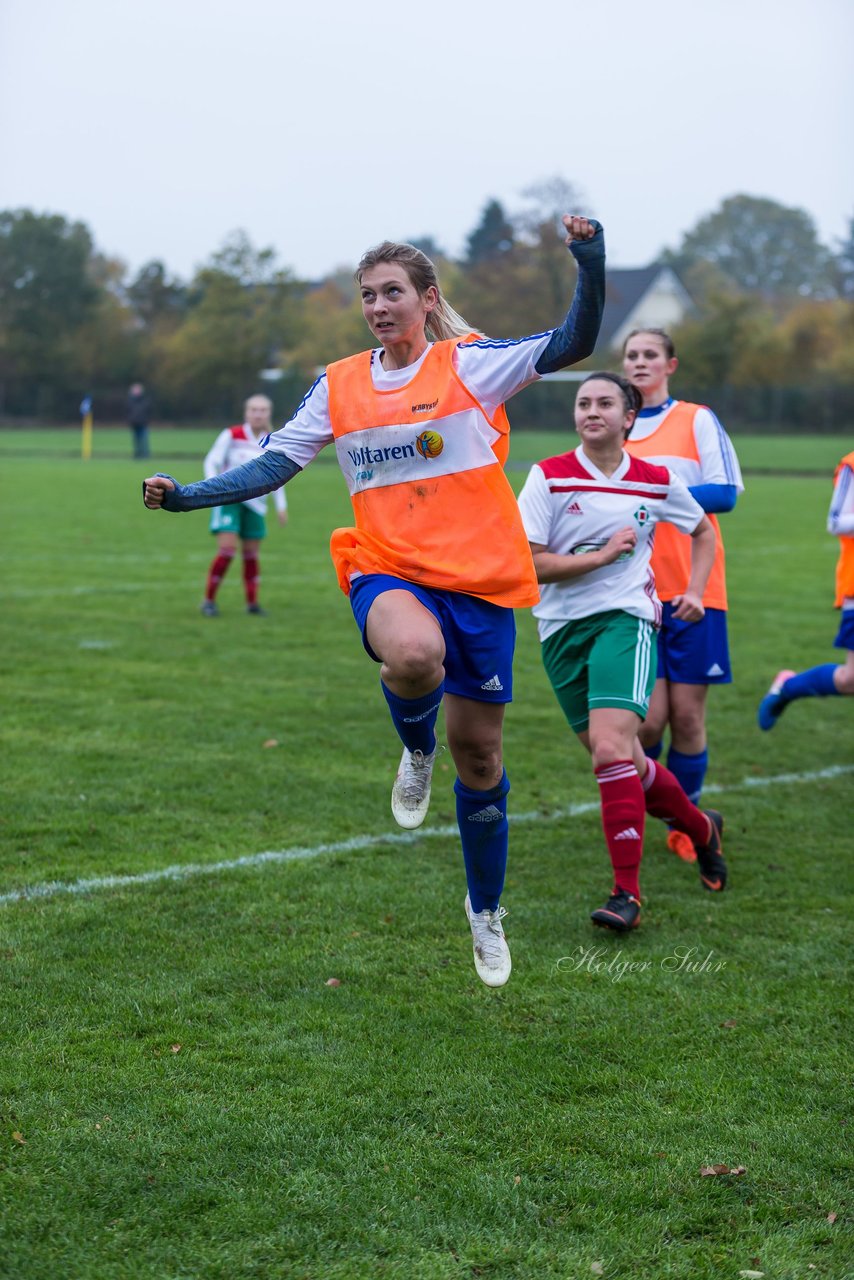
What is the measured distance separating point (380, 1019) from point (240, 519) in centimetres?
886

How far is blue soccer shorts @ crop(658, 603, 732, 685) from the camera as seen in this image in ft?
20.2

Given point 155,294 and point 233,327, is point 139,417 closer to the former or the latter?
point 233,327

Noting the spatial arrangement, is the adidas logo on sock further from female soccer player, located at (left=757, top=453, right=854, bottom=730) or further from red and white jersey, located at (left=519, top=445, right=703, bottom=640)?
female soccer player, located at (left=757, top=453, right=854, bottom=730)

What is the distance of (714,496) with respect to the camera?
592cm

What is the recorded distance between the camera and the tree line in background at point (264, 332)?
52906mm

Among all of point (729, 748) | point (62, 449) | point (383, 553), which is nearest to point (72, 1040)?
point (383, 553)

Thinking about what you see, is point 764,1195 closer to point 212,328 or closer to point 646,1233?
point 646,1233

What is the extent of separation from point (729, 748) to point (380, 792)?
97.4 inches

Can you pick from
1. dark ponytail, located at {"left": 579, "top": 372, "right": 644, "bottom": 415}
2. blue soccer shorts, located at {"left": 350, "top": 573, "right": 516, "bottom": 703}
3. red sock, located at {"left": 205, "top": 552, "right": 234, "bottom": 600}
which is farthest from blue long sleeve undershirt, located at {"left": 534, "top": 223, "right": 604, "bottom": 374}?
red sock, located at {"left": 205, "top": 552, "right": 234, "bottom": 600}

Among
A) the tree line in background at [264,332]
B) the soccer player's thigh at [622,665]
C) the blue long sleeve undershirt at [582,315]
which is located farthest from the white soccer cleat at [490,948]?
the tree line in background at [264,332]

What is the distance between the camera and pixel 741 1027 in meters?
4.31

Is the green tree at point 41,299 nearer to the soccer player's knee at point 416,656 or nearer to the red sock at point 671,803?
the red sock at point 671,803

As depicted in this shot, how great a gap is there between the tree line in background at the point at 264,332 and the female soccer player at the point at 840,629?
38479mm

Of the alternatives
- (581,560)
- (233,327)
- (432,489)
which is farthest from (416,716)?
(233,327)
